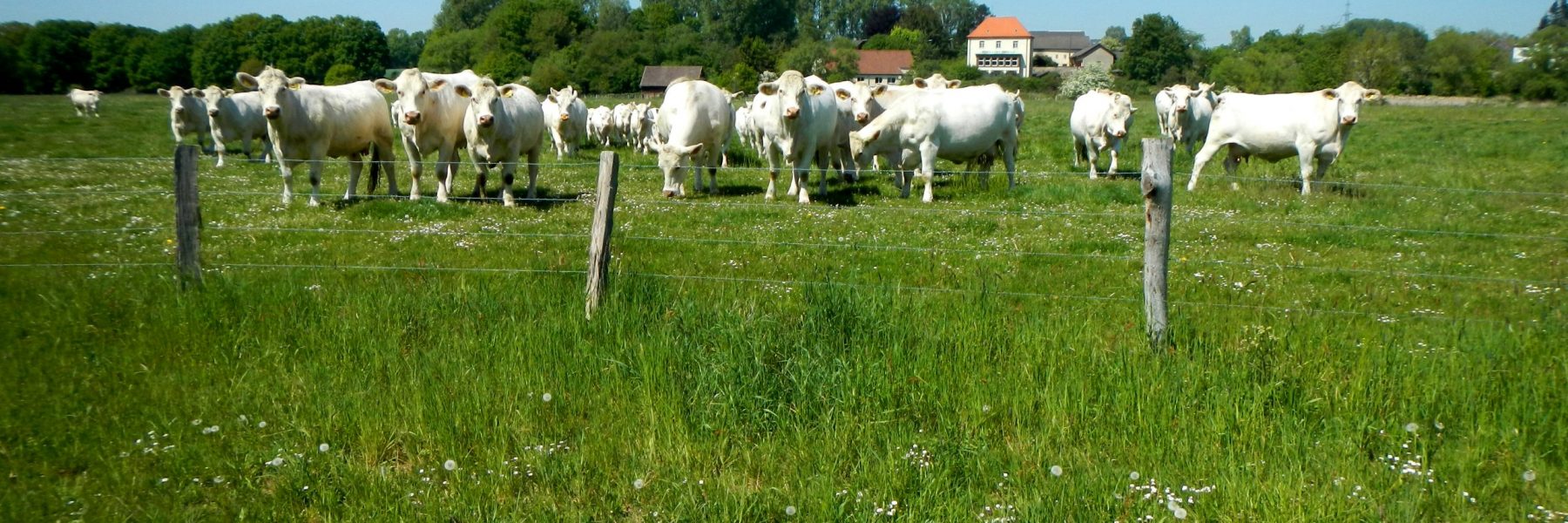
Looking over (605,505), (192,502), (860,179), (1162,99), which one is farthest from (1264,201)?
(192,502)

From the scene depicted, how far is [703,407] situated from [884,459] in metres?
1.07

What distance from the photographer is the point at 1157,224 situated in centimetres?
593

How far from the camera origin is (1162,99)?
22766 millimetres

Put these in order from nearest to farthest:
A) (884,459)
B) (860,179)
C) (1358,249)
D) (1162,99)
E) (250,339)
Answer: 1. (884,459)
2. (250,339)
3. (1358,249)
4. (860,179)
5. (1162,99)

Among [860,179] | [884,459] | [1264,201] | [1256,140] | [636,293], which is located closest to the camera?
[884,459]

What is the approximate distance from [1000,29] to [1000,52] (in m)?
3.42

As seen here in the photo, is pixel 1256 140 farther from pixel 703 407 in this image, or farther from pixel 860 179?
pixel 703 407

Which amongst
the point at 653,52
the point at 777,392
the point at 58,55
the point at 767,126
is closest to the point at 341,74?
the point at 58,55

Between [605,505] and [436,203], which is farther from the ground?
[436,203]

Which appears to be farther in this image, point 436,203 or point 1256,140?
point 1256,140

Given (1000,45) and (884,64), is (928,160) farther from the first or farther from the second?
(1000,45)

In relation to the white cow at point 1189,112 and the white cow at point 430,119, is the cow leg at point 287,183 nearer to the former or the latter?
the white cow at point 430,119

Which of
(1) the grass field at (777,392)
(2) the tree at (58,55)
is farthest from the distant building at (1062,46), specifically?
(1) the grass field at (777,392)

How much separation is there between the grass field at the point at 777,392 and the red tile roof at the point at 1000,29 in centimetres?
14783
